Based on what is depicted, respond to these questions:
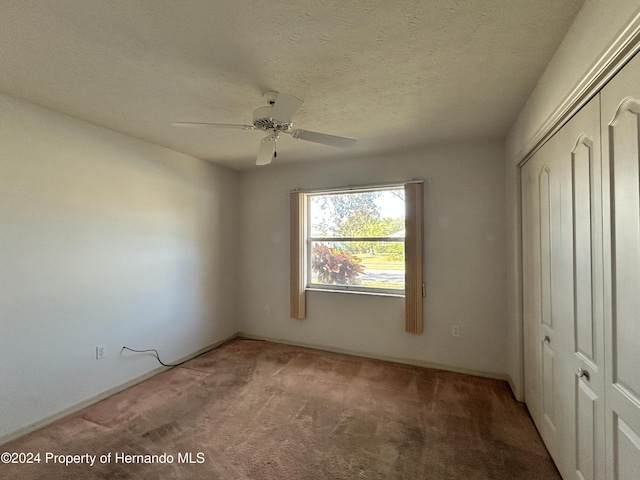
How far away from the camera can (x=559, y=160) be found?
5.43ft

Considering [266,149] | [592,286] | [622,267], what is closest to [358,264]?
[266,149]

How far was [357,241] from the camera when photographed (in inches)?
142

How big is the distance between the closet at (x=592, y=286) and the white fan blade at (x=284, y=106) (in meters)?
1.42

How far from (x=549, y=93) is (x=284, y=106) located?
154 centimetres

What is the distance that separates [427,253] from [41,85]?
3.48 metres

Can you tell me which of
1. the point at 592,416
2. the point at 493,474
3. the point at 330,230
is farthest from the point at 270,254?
the point at 592,416

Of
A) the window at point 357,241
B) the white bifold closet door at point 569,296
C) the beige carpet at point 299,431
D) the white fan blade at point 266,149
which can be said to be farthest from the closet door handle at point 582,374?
the white fan blade at point 266,149

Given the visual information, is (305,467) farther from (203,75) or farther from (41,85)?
(41,85)

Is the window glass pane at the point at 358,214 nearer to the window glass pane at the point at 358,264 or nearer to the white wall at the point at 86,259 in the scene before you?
the window glass pane at the point at 358,264

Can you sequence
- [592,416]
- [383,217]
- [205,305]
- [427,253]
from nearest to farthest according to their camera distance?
[592,416], [427,253], [383,217], [205,305]

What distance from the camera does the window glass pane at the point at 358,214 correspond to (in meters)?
3.42

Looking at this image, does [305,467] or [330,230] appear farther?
[330,230]

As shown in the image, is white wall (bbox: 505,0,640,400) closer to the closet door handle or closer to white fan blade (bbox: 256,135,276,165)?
the closet door handle

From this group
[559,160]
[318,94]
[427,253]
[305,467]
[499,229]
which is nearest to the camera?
[559,160]
